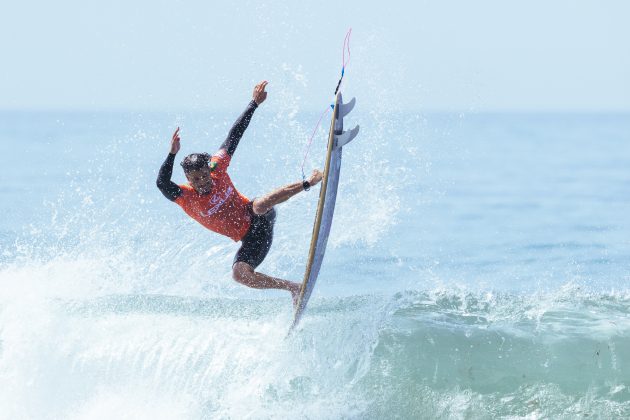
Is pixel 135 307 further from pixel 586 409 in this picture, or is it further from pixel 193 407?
pixel 586 409

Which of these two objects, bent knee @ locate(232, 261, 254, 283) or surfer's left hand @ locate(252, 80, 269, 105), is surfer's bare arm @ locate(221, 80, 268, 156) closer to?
surfer's left hand @ locate(252, 80, 269, 105)

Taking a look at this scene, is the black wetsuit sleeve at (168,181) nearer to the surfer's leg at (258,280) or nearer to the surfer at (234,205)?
the surfer at (234,205)

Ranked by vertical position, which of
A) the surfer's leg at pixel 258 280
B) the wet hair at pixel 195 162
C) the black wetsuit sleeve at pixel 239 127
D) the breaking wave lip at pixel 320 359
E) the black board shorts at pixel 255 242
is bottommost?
the breaking wave lip at pixel 320 359

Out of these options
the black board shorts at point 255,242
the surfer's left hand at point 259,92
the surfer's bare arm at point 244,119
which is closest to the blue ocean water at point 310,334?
the black board shorts at point 255,242

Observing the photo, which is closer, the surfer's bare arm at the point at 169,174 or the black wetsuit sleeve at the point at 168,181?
the surfer's bare arm at the point at 169,174

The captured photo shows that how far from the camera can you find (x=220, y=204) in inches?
288

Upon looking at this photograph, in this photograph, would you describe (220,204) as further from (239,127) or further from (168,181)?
(239,127)

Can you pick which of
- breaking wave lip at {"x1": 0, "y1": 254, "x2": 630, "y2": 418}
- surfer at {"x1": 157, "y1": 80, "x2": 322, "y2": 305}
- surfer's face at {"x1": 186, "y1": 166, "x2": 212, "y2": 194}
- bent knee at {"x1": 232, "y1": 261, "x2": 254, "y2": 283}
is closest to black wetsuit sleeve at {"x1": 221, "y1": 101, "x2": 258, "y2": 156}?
surfer at {"x1": 157, "y1": 80, "x2": 322, "y2": 305}

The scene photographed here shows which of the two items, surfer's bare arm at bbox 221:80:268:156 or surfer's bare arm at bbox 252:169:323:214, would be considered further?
surfer's bare arm at bbox 221:80:268:156

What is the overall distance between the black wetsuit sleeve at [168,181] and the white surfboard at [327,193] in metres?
1.15

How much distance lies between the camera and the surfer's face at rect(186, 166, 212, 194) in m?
7.05

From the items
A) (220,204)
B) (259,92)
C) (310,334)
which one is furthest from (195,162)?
(310,334)

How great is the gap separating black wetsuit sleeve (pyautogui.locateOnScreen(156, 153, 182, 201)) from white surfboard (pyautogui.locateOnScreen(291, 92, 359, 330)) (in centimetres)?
115

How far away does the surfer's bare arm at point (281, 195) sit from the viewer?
682cm
